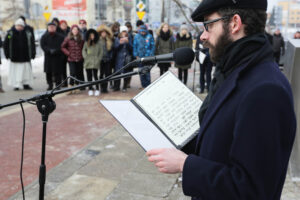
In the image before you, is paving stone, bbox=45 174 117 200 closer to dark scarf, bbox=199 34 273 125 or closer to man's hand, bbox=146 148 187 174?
man's hand, bbox=146 148 187 174

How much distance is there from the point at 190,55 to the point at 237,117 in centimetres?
81

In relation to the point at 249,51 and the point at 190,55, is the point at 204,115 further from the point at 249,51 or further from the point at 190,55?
the point at 190,55

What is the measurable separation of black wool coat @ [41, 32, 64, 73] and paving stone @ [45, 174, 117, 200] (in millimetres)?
6178

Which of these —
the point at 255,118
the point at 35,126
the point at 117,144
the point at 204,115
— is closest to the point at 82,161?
the point at 117,144

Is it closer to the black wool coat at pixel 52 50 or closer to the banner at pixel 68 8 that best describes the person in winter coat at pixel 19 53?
the black wool coat at pixel 52 50

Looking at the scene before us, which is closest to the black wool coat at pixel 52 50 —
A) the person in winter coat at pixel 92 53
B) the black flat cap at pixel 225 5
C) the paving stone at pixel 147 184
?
the person in winter coat at pixel 92 53

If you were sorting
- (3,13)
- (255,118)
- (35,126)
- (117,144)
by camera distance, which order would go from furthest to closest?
(3,13) → (35,126) → (117,144) → (255,118)

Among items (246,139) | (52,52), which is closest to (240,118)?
(246,139)

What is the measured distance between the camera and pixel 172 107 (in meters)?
1.66

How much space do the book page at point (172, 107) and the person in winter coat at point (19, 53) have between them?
28.5ft

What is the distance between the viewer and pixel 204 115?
53.7 inches

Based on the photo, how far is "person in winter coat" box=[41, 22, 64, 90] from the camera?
9.41 m

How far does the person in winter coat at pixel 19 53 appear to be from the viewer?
9394 mm

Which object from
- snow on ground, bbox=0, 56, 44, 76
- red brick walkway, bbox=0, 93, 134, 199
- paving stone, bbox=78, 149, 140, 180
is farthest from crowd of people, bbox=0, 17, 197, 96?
paving stone, bbox=78, 149, 140, 180
